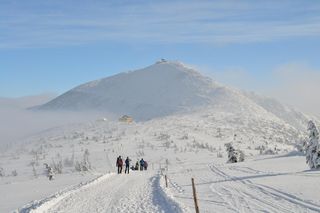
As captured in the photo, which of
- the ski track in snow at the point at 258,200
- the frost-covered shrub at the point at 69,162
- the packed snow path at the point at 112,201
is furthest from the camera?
the frost-covered shrub at the point at 69,162

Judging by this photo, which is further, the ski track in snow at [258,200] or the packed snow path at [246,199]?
the packed snow path at [246,199]

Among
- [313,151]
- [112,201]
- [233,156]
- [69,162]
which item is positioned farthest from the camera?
[69,162]

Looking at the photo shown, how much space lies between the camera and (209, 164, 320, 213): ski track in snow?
20.0m

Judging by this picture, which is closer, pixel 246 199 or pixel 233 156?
pixel 246 199

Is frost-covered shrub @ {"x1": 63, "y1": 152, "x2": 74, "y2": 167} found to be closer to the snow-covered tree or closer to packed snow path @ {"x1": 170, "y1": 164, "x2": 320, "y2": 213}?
the snow-covered tree

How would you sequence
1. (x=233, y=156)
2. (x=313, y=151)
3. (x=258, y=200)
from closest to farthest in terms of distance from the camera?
(x=258, y=200) → (x=313, y=151) → (x=233, y=156)

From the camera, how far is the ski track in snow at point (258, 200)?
20.0 m

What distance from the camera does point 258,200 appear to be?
22562 mm

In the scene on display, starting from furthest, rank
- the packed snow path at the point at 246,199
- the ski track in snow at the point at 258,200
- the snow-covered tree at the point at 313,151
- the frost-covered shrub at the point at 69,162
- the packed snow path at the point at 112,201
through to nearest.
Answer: the frost-covered shrub at the point at 69,162 → the snow-covered tree at the point at 313,151 → the packed snow path at the point at 112,201 → the packed snow path at the point at 246,199 → the ski track in snow at the point at 258,200

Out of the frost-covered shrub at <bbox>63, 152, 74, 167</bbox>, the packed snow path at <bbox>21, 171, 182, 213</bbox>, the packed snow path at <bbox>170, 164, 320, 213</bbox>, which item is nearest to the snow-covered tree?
the packed snow path at <bbox>170, 164, 320, 213</bbox>

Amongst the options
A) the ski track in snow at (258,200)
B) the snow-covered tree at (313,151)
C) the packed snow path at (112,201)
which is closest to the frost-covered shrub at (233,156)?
the snow-covered tree at (313,151)

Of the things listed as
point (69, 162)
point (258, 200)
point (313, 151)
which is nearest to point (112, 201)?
point (258, 200)

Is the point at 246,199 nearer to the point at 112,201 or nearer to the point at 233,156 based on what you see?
the point at 112,201

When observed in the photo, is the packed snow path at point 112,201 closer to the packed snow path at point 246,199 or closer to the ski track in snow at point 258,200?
the packed snow path at point 246,199
